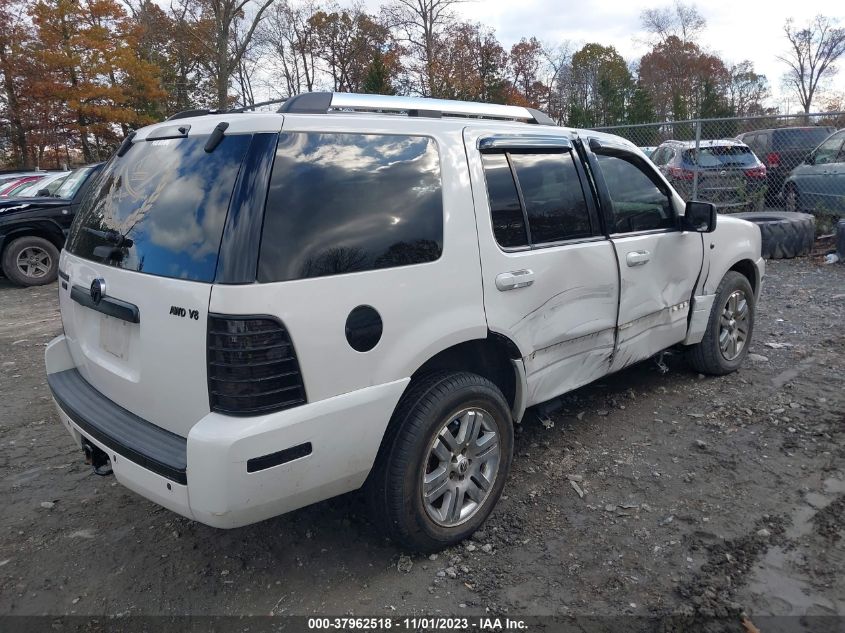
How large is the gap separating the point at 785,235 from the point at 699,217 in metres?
6.47

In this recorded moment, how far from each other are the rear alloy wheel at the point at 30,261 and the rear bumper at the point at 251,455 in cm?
866

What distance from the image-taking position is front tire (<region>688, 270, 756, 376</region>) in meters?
4.70

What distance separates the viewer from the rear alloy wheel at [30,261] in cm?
977

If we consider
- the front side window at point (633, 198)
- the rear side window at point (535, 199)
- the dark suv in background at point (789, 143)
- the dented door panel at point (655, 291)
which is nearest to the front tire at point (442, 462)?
the rear side window at point (535, 199)

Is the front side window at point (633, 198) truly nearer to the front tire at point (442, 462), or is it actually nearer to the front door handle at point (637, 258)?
the front door handle at point (637, 258)

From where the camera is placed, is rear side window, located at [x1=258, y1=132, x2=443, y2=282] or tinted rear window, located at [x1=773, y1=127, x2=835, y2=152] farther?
tinted rear window, located at [x1=773, y1=127, x2=835, y2=152]

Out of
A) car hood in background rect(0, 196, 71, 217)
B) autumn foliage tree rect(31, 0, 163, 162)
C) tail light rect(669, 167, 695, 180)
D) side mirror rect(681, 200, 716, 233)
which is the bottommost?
side mirror rect(681, 200, 716, 233)

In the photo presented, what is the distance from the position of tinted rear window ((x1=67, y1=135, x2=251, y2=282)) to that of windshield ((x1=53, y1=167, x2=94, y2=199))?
8.64 meters

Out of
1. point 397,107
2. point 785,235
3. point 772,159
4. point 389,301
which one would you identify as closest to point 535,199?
point 397,107

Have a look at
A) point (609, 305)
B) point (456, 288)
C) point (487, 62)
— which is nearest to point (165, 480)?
point (456, 288)

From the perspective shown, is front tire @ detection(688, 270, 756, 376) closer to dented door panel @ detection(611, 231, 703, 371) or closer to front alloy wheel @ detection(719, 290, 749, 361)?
front alloy wheel @ detection(719, 290, 749, 361)

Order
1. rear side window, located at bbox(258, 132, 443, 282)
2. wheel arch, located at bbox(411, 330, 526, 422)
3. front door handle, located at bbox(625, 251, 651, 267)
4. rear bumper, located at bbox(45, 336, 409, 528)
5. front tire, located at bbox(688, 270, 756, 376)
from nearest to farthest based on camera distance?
rear bumper, located at bbox(45, 336, 409, 528) < rear side window, located at bbox(258, 132, 443, 282) < wheel arch, located at bbox(411, 330, 526, 422) < front door handle, located at bbox(625, 251, 651, 267) < front tire, located at bbox(688, 270, 756, 376)

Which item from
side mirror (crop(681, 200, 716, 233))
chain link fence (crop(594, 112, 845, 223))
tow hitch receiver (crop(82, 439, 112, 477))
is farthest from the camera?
chain link fence (crop(594, 112, 845, 223))

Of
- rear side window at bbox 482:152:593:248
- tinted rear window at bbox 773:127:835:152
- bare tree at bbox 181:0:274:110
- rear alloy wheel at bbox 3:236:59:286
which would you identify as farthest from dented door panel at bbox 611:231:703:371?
bare tree at bbox 181:0:274:110
